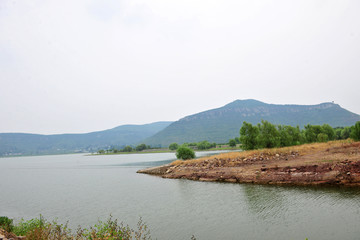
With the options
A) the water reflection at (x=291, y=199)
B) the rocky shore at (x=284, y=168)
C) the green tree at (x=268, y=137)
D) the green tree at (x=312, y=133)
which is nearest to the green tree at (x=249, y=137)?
the green tree at (x=268, y=137)

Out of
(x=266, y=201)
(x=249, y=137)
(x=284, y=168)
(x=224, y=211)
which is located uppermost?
(x=249, y=137)

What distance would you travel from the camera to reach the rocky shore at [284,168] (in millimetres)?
31797

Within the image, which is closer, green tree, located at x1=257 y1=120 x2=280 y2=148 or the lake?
the lake

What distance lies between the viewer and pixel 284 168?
125 feet

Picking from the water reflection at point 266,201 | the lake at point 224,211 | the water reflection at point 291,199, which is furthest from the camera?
the water reflection at point 291,199

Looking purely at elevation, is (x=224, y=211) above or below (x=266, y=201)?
above

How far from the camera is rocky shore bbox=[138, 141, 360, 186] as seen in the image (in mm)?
31797

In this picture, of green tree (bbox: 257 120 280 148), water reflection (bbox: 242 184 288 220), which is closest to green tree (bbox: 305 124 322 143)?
green tree (bbox: 257 120 280 148)

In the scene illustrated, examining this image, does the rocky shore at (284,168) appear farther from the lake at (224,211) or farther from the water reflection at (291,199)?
the lake at (224,211)

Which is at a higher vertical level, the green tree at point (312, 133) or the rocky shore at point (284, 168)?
the green tree at point (312, 133)

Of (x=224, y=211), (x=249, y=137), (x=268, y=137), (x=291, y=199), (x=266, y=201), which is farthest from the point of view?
(x=249, y=137)

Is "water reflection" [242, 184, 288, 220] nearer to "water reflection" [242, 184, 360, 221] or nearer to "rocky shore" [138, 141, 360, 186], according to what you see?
"water reflection" [242, 184, 360, 221]

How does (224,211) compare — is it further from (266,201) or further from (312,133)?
(312,133)

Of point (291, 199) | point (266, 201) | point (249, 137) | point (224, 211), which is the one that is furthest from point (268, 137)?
point (224, 211)
